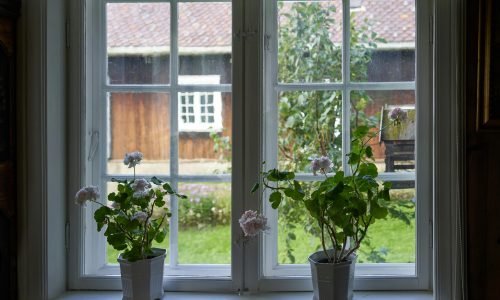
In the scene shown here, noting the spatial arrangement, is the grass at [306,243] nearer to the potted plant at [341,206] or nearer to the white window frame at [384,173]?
the white window frame at [384,173]

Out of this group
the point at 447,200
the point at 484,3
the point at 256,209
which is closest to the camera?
the point at 484,3

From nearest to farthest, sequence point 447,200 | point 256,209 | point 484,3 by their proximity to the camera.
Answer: point 484,3
point 447,200
point 256,209

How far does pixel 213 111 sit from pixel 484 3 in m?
1.01

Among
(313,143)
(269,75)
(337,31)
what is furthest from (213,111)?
(337,31)

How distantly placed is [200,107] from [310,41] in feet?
1.61

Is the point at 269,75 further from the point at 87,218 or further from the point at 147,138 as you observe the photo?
the point at 87,218

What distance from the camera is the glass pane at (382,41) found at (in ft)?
6.48

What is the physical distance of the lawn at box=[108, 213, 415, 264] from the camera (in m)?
1.98

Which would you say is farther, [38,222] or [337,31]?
[337,31]

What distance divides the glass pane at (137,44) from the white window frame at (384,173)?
1.35 feet

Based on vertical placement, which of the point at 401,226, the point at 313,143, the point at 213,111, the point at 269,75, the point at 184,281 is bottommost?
the point at 184,281

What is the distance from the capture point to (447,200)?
1815mm

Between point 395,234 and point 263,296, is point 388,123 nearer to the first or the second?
point 395,234

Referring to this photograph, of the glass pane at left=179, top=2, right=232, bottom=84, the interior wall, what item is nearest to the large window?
the glass pane at left=179, top=2, right=232, bottom=84
